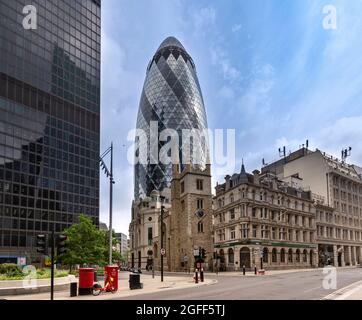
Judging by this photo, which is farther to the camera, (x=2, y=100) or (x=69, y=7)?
(x=69, y=7)

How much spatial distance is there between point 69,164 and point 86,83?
68.4 feet

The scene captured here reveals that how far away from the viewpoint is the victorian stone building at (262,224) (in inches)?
2923

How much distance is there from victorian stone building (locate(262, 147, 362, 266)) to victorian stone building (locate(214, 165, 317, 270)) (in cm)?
716

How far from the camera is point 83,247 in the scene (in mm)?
51156

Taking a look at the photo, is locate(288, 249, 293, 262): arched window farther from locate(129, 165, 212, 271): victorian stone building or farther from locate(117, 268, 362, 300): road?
locate(117, 268, 362, 300): road

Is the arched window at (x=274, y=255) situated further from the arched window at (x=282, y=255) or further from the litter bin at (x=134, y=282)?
the litter bin at (x=134, y=282)

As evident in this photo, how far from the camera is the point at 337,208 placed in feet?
330

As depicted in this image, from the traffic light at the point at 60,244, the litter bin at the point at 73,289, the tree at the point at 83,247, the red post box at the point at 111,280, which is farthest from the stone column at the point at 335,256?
the traffic light at the point at 60,244

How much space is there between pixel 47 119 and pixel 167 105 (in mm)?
85557

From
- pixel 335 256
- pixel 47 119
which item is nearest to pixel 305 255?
pixel 335 256
